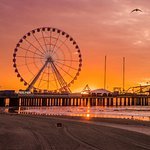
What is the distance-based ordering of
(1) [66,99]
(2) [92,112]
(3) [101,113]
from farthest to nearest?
(1) [66,99] < (2) [92,112] < (3) [101,113]

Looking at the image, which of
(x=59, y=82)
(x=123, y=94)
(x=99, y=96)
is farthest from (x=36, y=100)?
(x=59, y=82)

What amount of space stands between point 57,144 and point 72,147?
1459 millimetres

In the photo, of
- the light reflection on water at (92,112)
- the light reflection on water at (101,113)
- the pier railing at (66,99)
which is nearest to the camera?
the light reflection on water at (101,113)

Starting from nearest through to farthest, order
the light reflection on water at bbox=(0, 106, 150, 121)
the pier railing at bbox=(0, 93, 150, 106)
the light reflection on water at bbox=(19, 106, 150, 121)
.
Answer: the light reflection on water at bbox=(19, 106, 150, 121) → the light reflection on water at bbox=(0, 106, 150, 121) → the pier railing at bbox=(0, 93, 150, 106)

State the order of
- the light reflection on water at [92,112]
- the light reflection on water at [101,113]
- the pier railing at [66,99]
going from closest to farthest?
1. the light reflection on water at [101,113]
2. the light reflection on water at [92,112]
3. the pier railing at [66,99]

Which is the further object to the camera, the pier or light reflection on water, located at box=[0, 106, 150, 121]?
the pier

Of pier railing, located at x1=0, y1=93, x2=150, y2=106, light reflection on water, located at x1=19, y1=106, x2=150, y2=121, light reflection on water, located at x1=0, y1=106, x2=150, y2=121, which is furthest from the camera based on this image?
pier railing, located at x1=0, y1=93, x2=150, y2=106

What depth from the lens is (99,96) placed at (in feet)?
552

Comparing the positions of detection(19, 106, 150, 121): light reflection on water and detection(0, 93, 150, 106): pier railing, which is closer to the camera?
detection(19, 106, 150, 121): light reflection on water

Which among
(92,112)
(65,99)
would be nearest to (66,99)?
(65,99)

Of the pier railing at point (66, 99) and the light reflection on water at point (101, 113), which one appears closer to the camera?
the light reflection on water at point (101, 113)

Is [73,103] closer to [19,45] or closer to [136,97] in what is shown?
[136,97]

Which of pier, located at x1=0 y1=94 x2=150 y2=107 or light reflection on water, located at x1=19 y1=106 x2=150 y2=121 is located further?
pier, located at x1=0 y1=94 x2=150 y2=107

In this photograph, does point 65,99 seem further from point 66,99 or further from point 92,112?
point 92,112
